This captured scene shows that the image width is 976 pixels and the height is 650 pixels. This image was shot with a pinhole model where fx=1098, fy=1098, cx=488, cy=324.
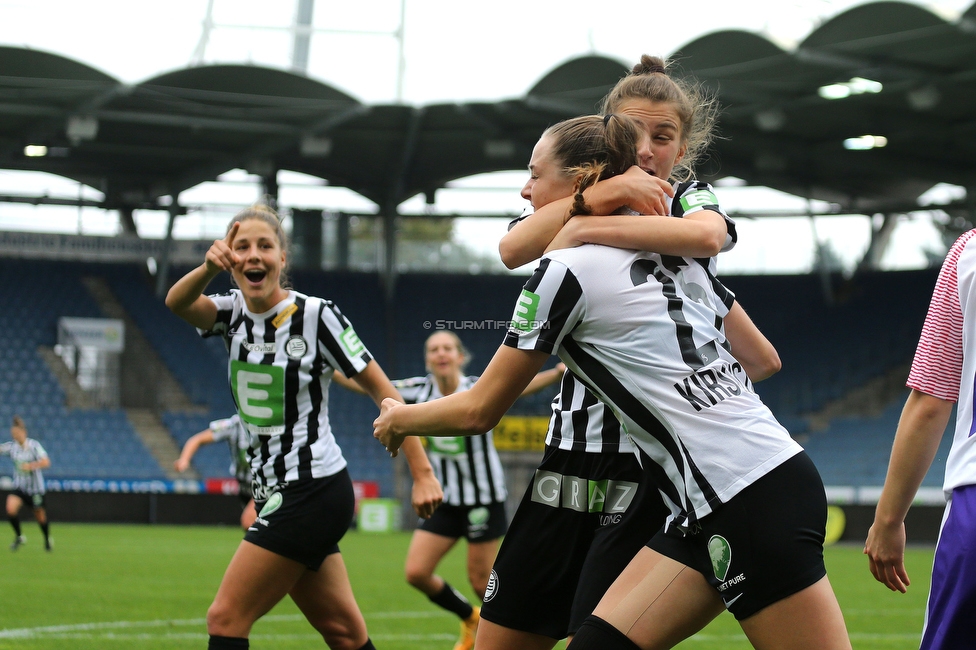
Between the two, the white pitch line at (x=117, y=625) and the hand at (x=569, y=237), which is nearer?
the hand at (x=569, y=237)

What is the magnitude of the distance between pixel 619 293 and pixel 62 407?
1106 inches

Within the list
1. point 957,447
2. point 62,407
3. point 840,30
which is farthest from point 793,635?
point 62,407

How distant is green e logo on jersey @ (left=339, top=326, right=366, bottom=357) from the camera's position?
478cm

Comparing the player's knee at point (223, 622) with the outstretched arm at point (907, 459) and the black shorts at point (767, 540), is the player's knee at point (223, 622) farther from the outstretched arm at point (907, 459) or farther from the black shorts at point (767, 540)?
the outstretched arm at point (907, 459)

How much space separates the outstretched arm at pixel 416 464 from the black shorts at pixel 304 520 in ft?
1.22

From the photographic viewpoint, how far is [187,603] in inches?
388

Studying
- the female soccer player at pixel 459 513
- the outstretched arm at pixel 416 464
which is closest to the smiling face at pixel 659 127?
the outstretched arm at pixel 416 464

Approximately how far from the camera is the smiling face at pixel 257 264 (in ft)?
15.3

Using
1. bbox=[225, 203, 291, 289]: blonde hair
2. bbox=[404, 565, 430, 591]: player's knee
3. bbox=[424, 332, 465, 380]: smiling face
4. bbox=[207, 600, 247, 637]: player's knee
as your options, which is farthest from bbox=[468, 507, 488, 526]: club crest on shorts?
bbox=[207, 600, 247, 637]: player's knee

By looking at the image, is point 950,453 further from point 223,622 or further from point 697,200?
point 223,622

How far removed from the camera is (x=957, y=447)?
261 cm

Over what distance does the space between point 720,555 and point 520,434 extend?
70.5 ft

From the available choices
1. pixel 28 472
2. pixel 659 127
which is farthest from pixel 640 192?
pixel 28 472

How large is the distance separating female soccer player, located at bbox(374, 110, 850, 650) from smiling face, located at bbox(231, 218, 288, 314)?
2106 mm
